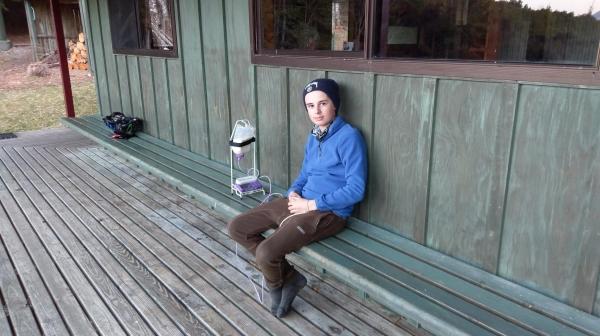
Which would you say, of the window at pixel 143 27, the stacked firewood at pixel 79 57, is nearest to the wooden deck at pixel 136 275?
the window at pixel 143 27

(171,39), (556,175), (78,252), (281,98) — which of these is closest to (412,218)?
(556,175)

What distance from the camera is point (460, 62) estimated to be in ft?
5.99

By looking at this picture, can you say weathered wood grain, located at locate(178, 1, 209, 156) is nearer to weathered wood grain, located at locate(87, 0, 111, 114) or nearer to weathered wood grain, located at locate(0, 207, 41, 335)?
weathered wood grain, located at locate(0, 207, 41, 335)

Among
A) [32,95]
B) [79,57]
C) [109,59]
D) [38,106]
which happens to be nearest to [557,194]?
[109,59]

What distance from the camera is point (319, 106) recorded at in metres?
2.20

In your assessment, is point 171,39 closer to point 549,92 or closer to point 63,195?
point 63,195

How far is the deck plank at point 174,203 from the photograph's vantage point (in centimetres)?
195

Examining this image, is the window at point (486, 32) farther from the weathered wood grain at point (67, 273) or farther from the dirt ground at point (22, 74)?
the dirt ground at point (22, 74)

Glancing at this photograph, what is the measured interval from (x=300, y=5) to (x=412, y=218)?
136 centimetres

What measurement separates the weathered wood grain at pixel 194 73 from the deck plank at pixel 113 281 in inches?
40.8

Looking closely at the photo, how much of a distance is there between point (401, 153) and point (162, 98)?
2778 mm

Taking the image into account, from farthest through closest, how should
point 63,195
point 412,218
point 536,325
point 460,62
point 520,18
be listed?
point 63,195, point 520,18, point 412,218, point 460,62, point 536,325

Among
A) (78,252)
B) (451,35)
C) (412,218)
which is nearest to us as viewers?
(412,218)

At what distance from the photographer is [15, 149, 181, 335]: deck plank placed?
77.7 inches
